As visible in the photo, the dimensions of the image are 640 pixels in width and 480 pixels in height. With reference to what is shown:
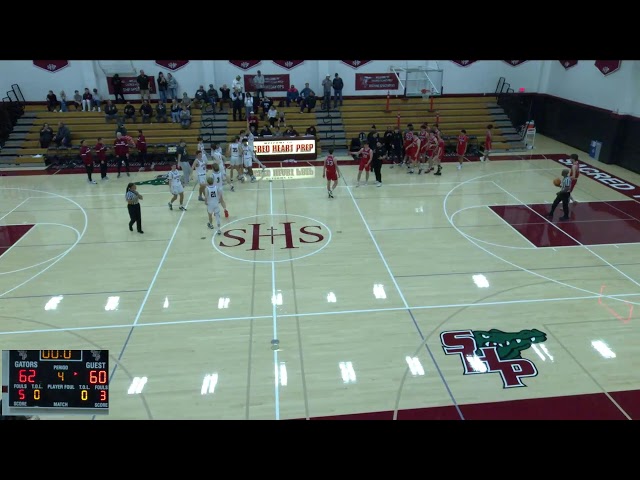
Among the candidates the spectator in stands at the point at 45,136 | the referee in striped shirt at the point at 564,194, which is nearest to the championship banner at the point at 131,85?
the spectator in stands at the point at 45,136

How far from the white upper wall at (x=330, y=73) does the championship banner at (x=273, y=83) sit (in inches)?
9.3

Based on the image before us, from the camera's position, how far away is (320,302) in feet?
31.6

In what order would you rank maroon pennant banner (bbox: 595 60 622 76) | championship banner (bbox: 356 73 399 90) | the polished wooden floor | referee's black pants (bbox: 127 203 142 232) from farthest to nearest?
championship banner (bbox: 356 73 399 90), maroon pennant banner (bbox: 595 60 622 76), referee's black pants (bbox: 127 203 142 232), the polished wooden floor

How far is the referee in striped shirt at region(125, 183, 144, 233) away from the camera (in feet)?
41.3

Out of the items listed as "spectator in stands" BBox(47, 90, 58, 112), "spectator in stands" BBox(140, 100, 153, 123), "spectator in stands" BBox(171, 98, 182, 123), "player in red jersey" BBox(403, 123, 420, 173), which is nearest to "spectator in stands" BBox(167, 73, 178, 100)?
"spectator in stands" BBox(171, 98, 182, 123)

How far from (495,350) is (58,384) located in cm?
648

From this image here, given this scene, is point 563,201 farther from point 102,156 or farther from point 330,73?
point 330,73

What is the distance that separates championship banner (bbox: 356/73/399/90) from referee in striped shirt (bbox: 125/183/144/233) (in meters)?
16.9

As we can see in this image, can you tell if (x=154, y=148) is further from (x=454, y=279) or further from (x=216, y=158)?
(x=454, y=279)

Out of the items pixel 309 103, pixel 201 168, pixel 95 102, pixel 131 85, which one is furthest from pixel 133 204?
pixel 131 85

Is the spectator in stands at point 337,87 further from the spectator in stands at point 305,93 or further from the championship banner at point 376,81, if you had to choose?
the championship banner at point 376,81

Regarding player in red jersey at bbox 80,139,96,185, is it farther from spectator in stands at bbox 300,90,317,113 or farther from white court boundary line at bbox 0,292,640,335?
spectator in stands at bbox 300,90,317,113

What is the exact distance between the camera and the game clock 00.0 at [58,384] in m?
5.41
